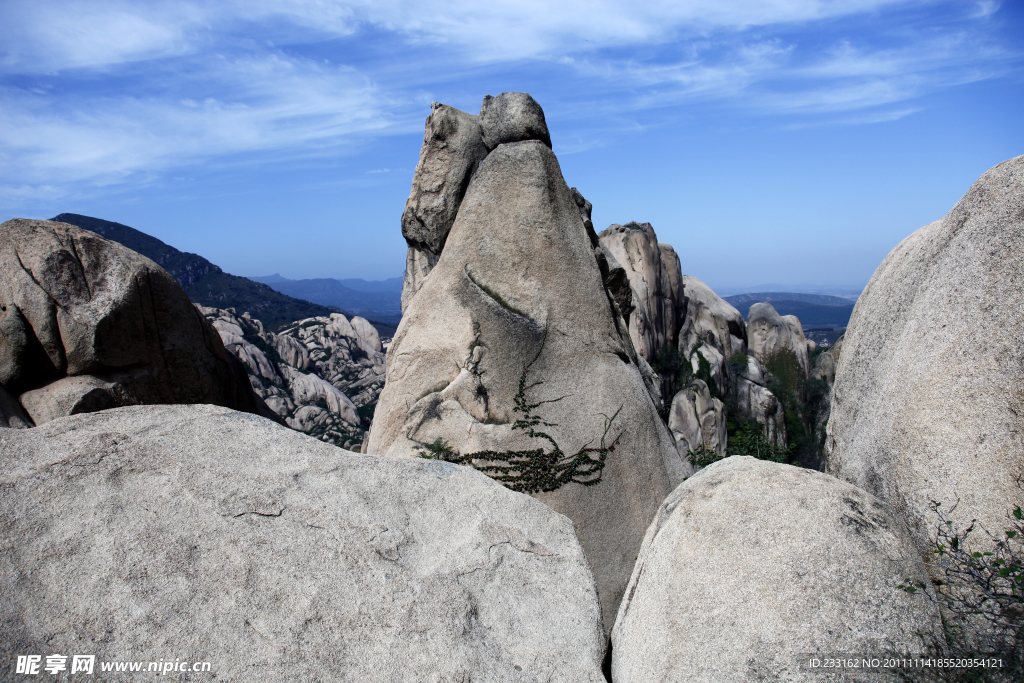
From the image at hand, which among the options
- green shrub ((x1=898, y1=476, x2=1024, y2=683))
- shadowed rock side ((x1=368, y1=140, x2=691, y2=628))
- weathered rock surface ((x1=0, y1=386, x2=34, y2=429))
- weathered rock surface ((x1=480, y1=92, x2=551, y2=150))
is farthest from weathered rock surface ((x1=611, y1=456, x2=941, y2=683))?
weathered rock surface ((x1=0, y1=386, x2=34, y2=429))

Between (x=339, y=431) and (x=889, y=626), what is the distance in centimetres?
2645

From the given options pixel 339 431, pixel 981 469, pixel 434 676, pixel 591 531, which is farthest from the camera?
pixel 339 431

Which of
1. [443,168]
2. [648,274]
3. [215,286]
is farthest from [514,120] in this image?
[215,286]

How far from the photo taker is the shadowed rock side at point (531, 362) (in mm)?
5609

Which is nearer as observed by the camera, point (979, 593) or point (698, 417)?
point (979, 593)

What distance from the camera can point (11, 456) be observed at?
318 centimetres

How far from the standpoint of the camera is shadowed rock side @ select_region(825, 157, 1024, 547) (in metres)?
3.43

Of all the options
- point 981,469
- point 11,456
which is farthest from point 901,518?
point 11,456

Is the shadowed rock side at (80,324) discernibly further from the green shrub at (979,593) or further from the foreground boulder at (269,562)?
the green shrub at (979,593)

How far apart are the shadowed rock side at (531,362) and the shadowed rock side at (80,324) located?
7.05 feet

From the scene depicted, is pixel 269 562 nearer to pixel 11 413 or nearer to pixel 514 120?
pixel 11 413

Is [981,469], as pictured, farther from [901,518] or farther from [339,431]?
[339,431]

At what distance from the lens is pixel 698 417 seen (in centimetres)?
2159

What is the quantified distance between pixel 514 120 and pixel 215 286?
55429 millimetres
